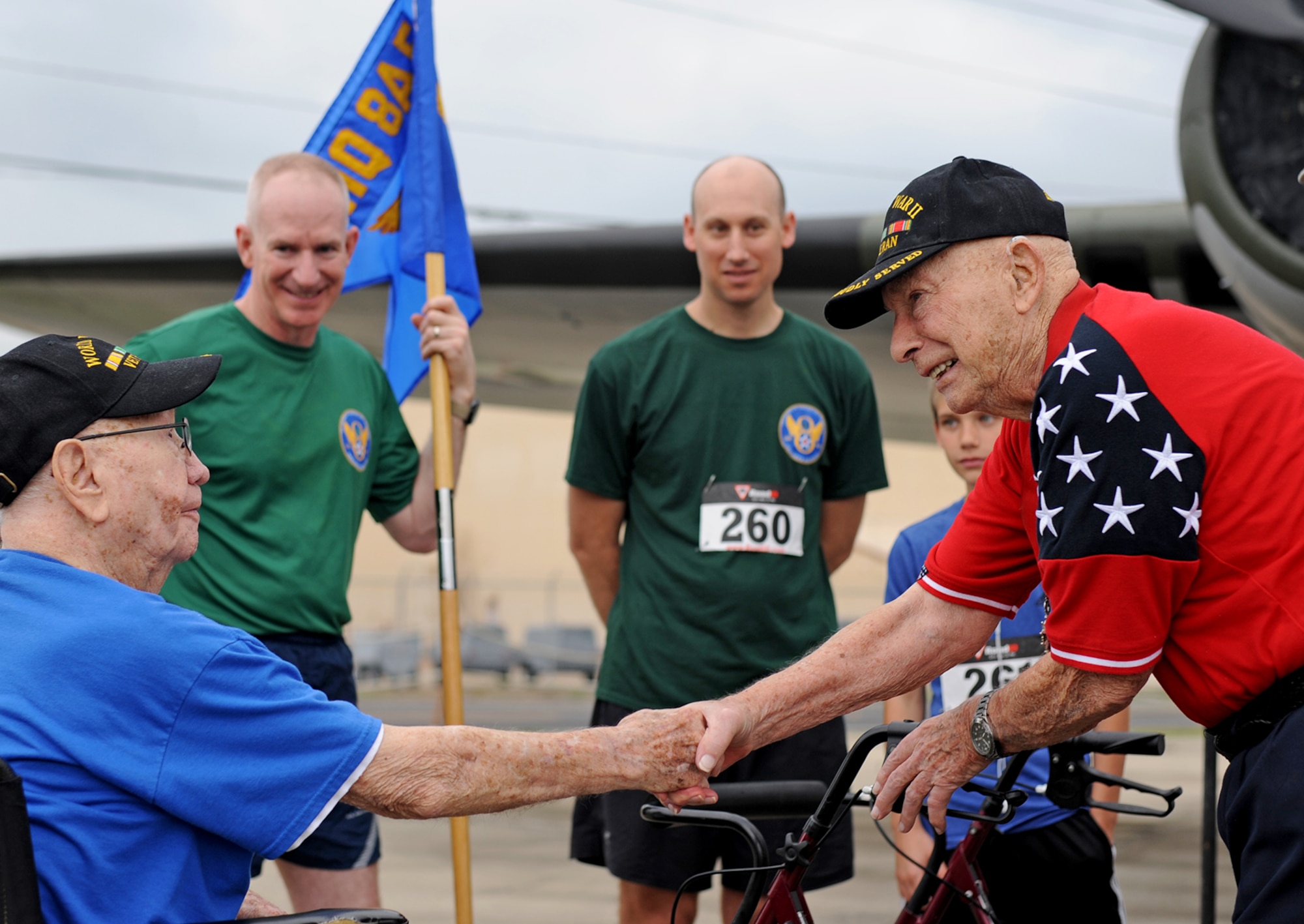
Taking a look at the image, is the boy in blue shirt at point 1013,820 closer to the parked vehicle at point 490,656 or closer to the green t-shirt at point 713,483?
the green t-shirt at point 713,483

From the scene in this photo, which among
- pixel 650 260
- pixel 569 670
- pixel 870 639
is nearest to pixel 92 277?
pixel 650 260

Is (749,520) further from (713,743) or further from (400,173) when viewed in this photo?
(400,173)

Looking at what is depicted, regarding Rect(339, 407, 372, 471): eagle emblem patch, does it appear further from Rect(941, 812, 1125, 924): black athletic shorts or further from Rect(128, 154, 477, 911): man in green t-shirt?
Rect(941, 812, 1125, 924): black athletic shorts

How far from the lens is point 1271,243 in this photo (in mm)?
5145

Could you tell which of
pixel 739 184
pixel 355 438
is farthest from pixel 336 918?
pixel 739 184

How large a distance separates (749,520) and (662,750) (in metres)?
1.30

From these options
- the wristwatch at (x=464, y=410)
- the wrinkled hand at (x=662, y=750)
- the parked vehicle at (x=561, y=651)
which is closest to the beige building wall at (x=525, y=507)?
the parked vehicle at (x=561, y=651)

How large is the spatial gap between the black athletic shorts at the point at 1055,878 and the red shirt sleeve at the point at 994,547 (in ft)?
2.84

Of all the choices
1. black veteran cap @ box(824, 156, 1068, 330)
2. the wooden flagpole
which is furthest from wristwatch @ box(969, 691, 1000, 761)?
the wooden flagpole

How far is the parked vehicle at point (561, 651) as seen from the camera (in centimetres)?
2469

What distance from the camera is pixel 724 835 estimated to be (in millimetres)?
3295

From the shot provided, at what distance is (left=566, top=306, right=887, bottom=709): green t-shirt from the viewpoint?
10.7 ft

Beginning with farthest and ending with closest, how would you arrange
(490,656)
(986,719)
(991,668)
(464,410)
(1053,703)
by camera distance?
(490,656), (464,410), (991,668), (986,719), (1053,703)

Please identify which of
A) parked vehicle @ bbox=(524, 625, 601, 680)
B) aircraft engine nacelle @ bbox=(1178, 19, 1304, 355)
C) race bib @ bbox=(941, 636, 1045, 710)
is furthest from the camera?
parked vehicle @ bbox=(524, 625, 601, 680)
